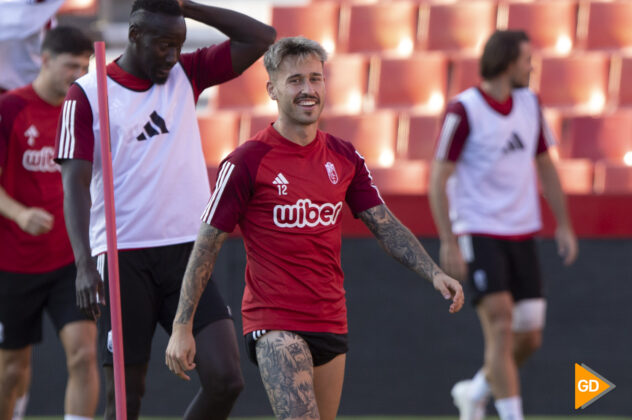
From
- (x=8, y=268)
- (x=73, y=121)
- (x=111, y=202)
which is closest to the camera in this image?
(x=111, y=202)

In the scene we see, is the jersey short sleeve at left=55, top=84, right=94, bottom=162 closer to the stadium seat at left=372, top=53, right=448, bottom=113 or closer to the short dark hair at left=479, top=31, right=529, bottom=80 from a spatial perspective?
the short dark hair at left=479, top=31, right=529, bottom=80

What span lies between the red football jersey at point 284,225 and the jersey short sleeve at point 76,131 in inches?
26.0

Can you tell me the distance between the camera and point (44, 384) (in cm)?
743

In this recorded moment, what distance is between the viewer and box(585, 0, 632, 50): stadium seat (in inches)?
404

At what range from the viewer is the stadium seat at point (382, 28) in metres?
10.6

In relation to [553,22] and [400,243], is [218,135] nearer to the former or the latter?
[553,22]

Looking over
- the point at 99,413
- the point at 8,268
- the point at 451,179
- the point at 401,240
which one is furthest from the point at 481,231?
the point at 99,413

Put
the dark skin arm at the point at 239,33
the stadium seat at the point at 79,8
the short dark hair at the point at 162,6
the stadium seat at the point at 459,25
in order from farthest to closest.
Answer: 1. the stadium seat at the point at 79,8
2. the stadium seat at the point at 459,25
3. the dark skin arm at the point at 239,33
4. the short dark hair at the point at 162,6

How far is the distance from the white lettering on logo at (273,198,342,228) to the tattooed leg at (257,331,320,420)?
1.34 feet

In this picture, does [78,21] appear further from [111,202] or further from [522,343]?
→ [111,202]

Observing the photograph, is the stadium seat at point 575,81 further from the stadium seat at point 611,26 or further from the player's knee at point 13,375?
the player's knee at point 13,375

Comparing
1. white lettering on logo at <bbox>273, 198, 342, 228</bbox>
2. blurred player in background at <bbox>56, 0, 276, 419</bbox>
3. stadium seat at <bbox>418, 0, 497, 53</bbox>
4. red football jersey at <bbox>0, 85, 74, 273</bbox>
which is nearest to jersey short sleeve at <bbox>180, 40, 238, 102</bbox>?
blurred player in background at <bbox>56, 0, 276, 419</bbox>

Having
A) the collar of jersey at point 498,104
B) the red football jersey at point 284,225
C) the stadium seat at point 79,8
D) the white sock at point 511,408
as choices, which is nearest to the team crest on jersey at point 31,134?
the red football jersey at point 284,225

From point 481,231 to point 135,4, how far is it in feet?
9.14
